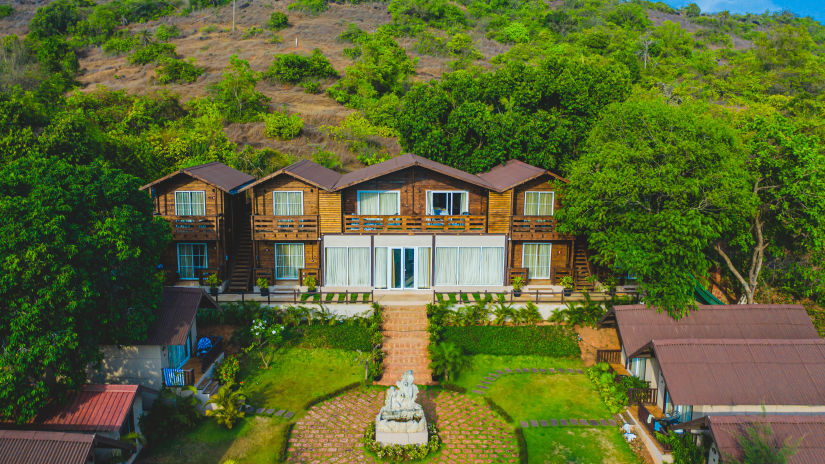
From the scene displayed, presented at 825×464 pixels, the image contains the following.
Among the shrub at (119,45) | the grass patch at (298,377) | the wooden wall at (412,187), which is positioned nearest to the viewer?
the grass patch at (298,377)

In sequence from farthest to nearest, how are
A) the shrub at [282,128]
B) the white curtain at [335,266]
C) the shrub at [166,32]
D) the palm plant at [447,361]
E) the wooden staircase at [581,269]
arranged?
the shrub at [166,32]
the shrub at [282,128]
the wooden staircase at [581,269]
the white curtain at [335,266]
the palm plant at [447,361]

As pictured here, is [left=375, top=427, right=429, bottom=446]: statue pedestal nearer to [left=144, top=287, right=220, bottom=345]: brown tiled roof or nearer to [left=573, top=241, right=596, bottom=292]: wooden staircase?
[left=144, top=287, right=220, bottom=345]: brown tiled roof

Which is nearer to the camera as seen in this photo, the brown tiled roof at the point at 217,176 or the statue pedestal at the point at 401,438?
the statue pedestal at the point at 401,438

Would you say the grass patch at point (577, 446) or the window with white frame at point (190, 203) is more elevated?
the window with white frame at point (190, 203)

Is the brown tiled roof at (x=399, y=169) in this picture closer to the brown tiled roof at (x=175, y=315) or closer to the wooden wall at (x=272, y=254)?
the wooden wall at (x=272, y=254)

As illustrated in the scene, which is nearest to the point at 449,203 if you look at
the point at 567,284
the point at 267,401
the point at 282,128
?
the point at 567,284

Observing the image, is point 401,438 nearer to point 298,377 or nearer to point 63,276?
point 298,377

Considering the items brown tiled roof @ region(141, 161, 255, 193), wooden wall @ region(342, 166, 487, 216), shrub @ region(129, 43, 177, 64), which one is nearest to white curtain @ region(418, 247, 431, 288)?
wooden wall @ region(342, 166, 487, 216)

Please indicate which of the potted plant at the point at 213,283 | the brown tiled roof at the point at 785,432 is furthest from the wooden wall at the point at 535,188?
the potted plant at the point at 213,283
